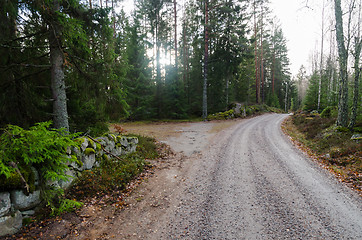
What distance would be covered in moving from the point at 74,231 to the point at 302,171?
24.0ft

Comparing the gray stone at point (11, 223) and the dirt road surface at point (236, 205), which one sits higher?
the gray stone at point (11, 223)

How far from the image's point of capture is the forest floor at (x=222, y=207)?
3.40 meters

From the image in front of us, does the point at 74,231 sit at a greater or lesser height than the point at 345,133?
lesser

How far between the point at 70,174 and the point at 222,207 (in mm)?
4086

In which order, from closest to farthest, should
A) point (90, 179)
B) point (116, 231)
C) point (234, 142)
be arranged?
point (116, 231) → point (90, 179) → point (234, 142)

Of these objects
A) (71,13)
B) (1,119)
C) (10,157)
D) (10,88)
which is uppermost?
(71,13)

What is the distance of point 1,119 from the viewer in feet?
Answer: 16.8

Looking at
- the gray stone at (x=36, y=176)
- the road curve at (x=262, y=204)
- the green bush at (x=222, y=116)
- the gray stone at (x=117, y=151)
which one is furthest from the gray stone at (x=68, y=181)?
the green bush at (x=222, y=116)

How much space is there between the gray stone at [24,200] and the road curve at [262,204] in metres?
2.61

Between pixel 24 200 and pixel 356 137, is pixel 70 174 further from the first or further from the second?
pixel 356 137

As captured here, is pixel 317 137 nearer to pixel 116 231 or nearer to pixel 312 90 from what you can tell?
pixel 116 231

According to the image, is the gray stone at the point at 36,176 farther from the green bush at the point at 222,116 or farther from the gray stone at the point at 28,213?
the green bush at the point at 222,116

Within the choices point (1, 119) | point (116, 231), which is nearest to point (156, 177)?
point (116, 231)

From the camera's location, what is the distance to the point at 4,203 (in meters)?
3.04
